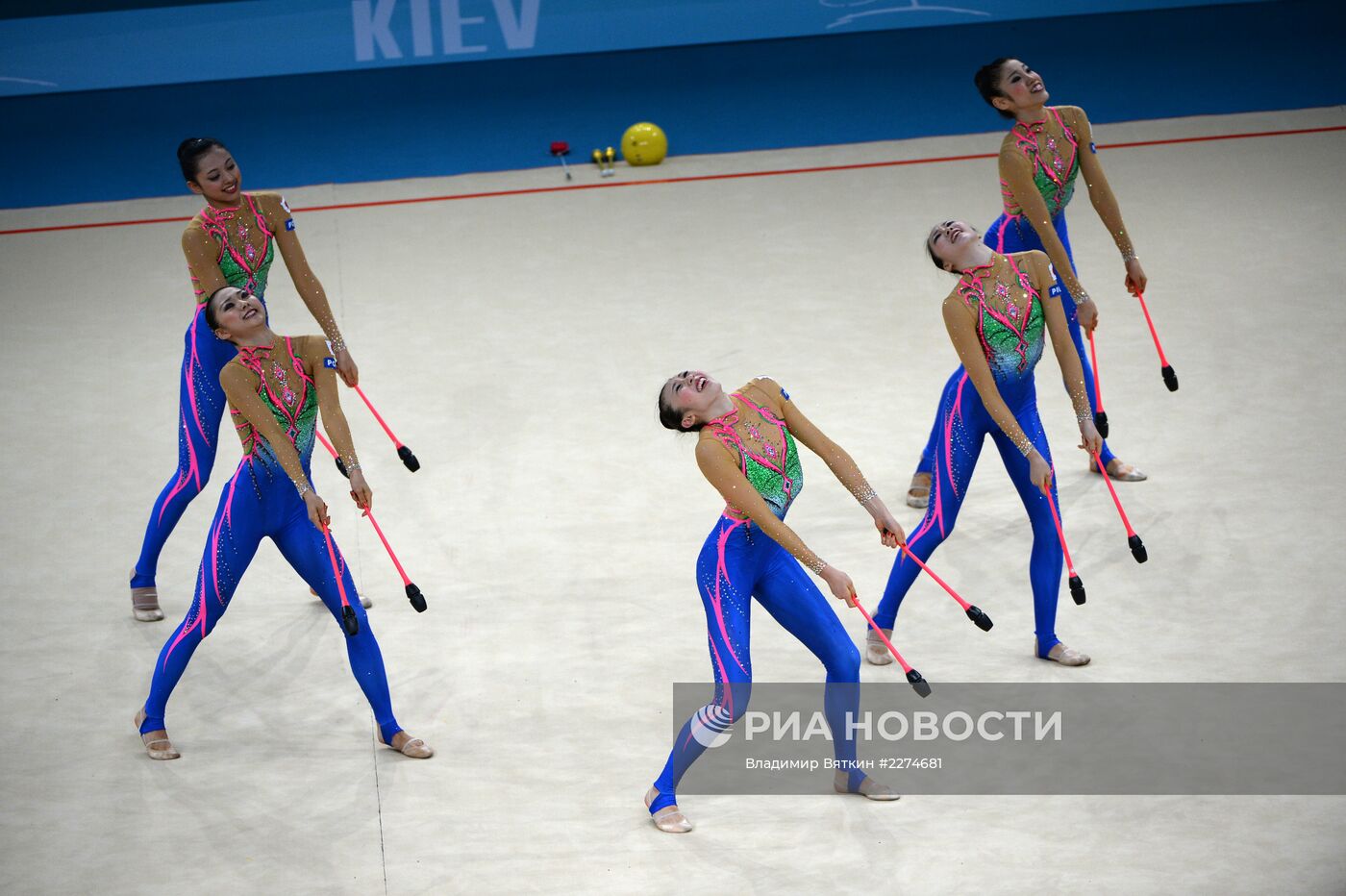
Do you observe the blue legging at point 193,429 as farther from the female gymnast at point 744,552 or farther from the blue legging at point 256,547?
the female gymnast at point 744,552

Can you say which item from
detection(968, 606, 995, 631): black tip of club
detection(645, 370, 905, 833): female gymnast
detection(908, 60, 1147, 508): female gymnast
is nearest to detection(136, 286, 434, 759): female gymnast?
detection(645, 370, 905, 833): female gymnast

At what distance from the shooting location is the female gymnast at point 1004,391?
4.76 meters

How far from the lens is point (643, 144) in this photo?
11.0 metres

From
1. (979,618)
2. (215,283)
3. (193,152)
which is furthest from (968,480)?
(193,152)

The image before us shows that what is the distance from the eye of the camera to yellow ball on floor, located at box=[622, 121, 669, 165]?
36.2 feet

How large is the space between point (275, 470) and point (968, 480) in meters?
2.30

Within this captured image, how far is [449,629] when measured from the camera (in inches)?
217

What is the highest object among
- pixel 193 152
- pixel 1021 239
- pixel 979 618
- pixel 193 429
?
pixel 193 152

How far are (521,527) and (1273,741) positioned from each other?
3.09 metres

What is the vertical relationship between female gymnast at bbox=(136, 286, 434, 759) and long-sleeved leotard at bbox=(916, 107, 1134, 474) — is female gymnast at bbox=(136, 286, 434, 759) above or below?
below

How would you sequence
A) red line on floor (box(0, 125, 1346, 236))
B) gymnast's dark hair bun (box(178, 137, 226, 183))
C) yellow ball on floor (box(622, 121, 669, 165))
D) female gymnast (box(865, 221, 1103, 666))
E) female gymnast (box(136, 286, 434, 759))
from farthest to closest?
yellow ball on floor (box(622, 121, 669, 165))
red line on floor (box(0, 125, 1346, 236))
gymnast's dark hair bun (box(178, 137, 226, 183))
female gymnast (box(865, 221, 1103, 666))
female gymnast (box(136, 286, 434, 759))

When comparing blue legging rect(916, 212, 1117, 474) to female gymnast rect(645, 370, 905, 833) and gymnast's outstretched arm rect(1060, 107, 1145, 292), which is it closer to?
gymnast's outstretched arm rect(1060, 107, 1145, 292)

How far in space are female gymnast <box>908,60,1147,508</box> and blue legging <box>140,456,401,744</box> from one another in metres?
2.27

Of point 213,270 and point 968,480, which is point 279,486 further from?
point 968,480
